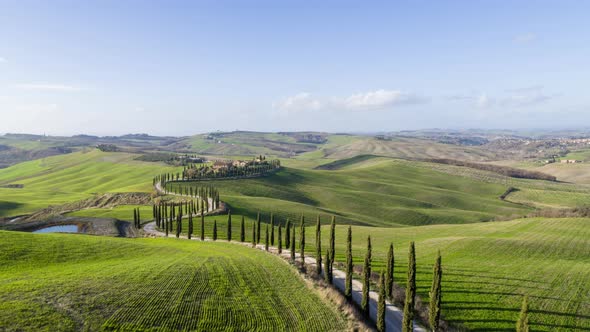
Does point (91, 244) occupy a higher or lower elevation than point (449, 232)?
higher

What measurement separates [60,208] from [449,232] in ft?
415

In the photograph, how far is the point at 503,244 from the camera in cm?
7062

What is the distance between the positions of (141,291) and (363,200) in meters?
122

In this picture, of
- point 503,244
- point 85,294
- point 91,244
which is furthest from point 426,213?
point 85,294

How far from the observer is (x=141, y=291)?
39.4 metres

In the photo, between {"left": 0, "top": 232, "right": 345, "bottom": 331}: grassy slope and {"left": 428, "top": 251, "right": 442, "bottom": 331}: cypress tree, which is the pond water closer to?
{"left": 0, "top": 232, "right": 345, "bottom": 331}: grassy slope

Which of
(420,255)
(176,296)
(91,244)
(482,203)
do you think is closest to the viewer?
(176,296)

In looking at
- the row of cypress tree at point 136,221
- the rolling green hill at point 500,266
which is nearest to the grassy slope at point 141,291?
the rolling green hill at point 500,266

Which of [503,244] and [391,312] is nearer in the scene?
[391,312]

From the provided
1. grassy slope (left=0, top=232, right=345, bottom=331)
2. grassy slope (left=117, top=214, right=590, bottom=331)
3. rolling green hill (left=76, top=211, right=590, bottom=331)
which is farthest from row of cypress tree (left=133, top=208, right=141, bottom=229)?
→ grassy slope (left=0, top=232, right=345, bottom=331)

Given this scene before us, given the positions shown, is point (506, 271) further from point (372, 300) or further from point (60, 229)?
point (60, 229)

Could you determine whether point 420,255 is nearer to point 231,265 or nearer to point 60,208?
point 231,265

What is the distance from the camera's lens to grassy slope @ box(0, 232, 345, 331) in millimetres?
32938

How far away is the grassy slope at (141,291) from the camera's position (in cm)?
3294
